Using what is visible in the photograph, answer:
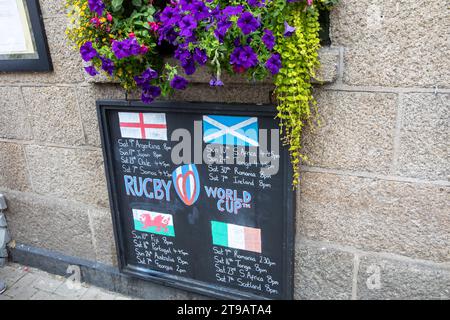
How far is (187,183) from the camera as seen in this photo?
8.34 feet

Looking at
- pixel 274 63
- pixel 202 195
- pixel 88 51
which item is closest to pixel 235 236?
pixel 202 195

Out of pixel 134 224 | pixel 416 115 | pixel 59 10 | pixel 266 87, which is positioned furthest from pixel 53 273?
pixel 416 115

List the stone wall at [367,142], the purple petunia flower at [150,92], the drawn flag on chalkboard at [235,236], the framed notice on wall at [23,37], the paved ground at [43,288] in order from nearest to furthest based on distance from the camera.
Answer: the stone wall at [367,142] < the purple petunia flower at [150,92] < the drawn flag on chalkboard at [235,236] < the framed notice on wall at [23,37] < the paved ground at [43,288]

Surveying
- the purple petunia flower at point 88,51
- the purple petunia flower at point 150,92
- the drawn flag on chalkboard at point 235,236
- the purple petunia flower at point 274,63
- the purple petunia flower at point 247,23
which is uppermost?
the purple petunia flower at point 247,23

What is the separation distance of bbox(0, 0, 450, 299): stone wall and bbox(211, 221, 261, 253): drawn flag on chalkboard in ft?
0.89

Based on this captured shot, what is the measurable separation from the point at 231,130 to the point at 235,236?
0.73m

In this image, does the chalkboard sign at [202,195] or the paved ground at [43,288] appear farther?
the paved ground at [43,288]

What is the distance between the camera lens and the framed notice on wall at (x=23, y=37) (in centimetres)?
266

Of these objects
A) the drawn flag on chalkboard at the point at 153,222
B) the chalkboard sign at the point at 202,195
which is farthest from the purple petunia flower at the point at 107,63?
the drawn flag on chalkboard at the point at 153,222

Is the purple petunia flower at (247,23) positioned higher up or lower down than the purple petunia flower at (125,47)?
higher up

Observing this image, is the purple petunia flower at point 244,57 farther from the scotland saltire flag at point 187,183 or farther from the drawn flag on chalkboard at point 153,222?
the drawn flag on chalkboard at point 153,222

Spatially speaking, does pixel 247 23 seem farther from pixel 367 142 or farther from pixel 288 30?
pixel 367 142

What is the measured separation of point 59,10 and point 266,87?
1533mm
